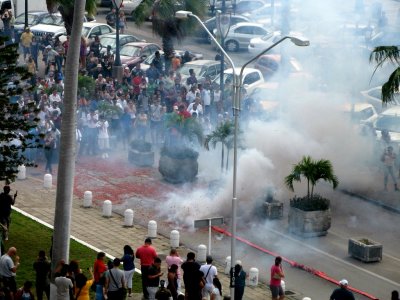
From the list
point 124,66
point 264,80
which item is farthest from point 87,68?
point 264,80

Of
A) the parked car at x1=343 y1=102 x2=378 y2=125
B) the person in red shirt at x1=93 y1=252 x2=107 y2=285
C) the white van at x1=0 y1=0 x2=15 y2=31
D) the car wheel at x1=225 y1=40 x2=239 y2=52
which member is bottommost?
the person in red shirt at x1=93 y1=252 x2=107 y2=285

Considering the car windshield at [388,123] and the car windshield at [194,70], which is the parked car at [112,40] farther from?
the car windshield at [388,123]

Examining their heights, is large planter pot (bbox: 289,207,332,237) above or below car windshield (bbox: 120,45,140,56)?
below

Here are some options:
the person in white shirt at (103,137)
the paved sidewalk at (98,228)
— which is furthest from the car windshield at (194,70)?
the paved sidewalk at (98,228)

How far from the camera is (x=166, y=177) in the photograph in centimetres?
3475

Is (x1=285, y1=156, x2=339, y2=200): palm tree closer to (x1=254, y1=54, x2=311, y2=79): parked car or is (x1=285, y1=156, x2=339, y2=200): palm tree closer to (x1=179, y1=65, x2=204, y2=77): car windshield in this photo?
(x1=254, y1=54, x2=311, y2=79): parked car

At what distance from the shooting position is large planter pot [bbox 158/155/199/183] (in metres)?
34.2

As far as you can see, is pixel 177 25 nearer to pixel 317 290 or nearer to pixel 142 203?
pixel 142 203

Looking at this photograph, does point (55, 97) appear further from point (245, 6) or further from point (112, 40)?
point (245, 6)

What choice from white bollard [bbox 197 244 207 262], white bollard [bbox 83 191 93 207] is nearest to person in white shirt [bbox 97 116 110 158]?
white bollard [bbox 83 191 93 207]

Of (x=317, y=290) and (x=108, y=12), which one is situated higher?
(x=108, y=12)

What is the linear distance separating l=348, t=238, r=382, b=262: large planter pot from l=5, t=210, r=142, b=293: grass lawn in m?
5.37

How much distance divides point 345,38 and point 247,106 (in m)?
3.71

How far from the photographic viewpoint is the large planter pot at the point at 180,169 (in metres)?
34.2
